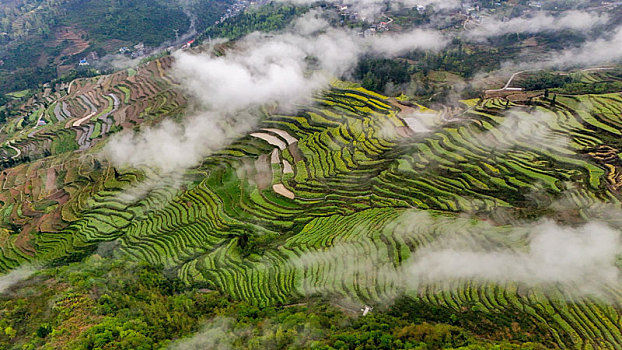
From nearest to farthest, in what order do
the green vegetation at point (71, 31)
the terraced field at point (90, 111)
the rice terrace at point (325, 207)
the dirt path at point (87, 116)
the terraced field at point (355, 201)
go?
the rice terrace at point (325, 207) < the terraced field at point (355, 201) < the terraced field at point (90, 111) < the dirt path at point (87, 116) < the green vegetation at point (71, 31)

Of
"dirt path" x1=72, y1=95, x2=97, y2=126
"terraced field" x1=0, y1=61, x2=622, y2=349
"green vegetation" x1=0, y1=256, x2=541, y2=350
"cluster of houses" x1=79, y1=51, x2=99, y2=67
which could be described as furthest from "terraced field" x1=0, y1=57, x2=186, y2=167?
"green vegetation" x1=0, y1=256, x2=541, y2=350

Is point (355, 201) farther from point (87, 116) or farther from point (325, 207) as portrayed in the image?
point (87, 116)

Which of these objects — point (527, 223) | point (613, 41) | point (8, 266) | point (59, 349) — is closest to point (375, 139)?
point (527, 223)

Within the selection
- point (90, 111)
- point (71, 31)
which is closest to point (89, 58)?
point (71, 31)

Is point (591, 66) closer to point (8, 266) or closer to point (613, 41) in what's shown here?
point (613, 41)

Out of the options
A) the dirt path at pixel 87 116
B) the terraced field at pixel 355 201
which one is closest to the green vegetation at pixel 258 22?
the dirt path at pixel 87 116

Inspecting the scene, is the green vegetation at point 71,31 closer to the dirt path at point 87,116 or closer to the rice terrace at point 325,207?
the dirt path at point 87,116

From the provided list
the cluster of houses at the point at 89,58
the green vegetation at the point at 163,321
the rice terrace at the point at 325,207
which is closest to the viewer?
the green vegetation at the point at 163,321
